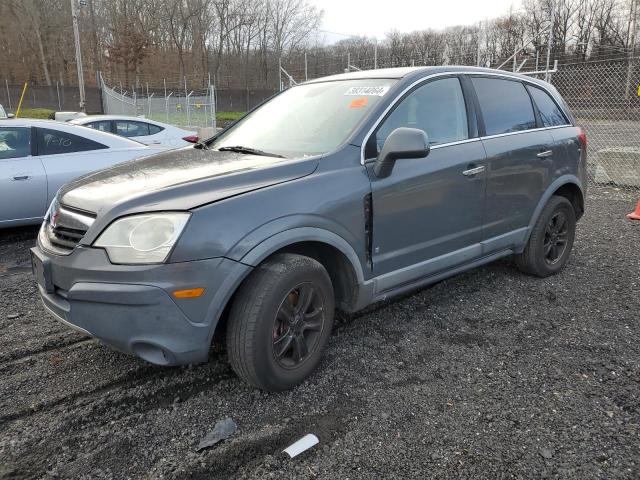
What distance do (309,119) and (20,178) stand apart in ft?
12.2

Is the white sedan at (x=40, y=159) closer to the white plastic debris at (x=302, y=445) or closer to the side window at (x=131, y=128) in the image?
the white plastic debris at (x=302, y=445)

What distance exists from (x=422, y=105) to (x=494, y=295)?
1767 mm

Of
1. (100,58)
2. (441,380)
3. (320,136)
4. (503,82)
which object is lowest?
(441,380)

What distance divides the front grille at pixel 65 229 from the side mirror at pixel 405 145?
1.66 meters

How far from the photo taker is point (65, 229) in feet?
9.22

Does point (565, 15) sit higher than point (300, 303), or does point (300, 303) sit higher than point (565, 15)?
point (565, 15)

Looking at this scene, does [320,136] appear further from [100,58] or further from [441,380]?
[100,58]

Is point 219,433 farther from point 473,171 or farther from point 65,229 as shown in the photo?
point 473,171

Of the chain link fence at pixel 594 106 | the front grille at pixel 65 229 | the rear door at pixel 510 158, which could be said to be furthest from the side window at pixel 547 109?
the chain link fence at pixel 594 106

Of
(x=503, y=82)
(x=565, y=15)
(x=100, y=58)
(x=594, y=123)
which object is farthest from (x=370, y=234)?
(x=100, y=58)

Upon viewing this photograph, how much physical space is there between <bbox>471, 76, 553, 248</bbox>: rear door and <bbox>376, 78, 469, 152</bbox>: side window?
24 cm


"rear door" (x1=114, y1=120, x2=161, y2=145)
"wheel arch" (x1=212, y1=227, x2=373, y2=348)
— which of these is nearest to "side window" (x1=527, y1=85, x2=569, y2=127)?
"wheel arch" (x1=212, y1=227, x2=373, y2=348)

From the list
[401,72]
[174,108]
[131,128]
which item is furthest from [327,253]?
[174,108]

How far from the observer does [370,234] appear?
123 inches
